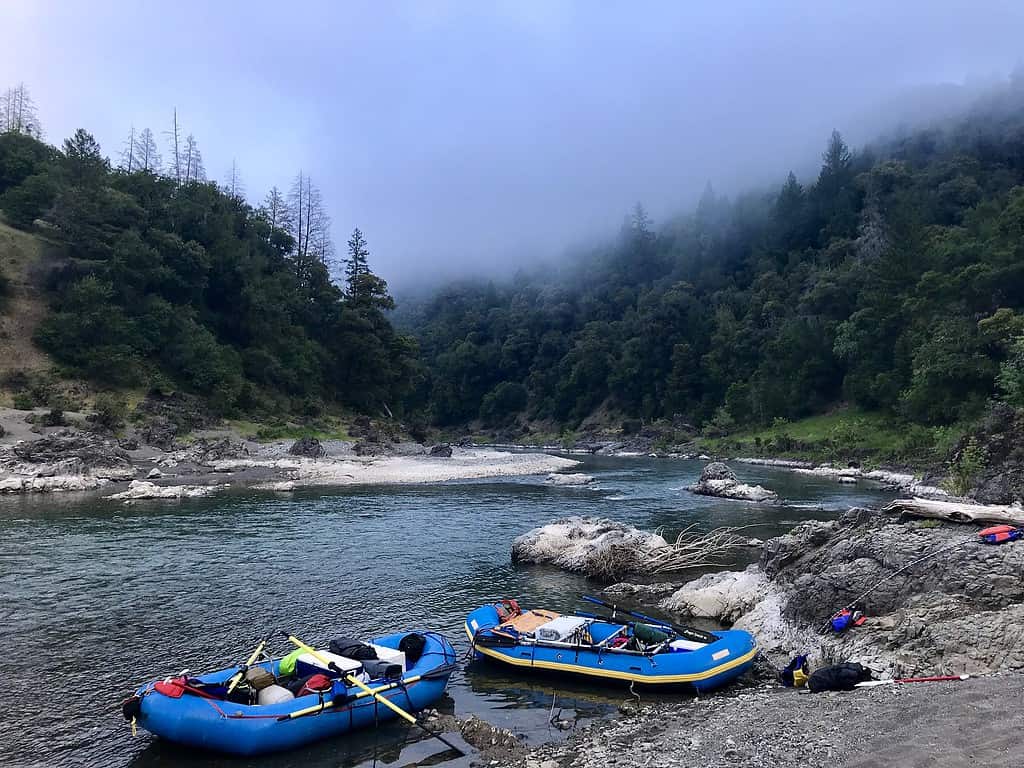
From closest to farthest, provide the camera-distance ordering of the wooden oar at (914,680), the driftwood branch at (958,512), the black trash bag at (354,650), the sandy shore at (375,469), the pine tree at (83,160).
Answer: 1. the wooden oar at (914,680)
2. the black trash bag at (354,650)
3. the driftwood branch at (958,512)
4. the sandy shore at (375,469)
5. the pine tree at (83,160)

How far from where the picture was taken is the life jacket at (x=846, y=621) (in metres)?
13.4

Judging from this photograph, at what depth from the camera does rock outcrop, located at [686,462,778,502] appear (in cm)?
3966

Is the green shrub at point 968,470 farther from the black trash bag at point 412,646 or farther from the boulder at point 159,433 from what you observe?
the boulder at point 159,433

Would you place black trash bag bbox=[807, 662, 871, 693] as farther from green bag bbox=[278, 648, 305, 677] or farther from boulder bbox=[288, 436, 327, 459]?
boulder bbox=[288, 436, 327, 459]

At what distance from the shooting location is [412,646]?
13.5 metres

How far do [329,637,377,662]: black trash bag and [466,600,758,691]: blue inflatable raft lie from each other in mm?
2896

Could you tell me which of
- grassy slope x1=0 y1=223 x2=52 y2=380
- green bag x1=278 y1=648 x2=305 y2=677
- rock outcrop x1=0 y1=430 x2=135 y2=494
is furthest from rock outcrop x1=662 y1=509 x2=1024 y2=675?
grassy slope x1=0 y1=223 x2=52 y2=380

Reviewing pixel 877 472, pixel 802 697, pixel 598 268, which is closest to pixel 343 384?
pixel 877 472

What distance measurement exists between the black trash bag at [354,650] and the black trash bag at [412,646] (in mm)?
737

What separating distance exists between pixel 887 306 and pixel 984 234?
11.9 metres

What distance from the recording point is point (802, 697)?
1119 cm

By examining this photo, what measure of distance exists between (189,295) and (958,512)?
3296 inches

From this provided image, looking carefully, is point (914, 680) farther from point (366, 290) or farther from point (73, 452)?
point (366, 290)

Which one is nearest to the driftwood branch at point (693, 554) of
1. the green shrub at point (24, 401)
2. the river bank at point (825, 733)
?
the river bank at point (825, 733)
